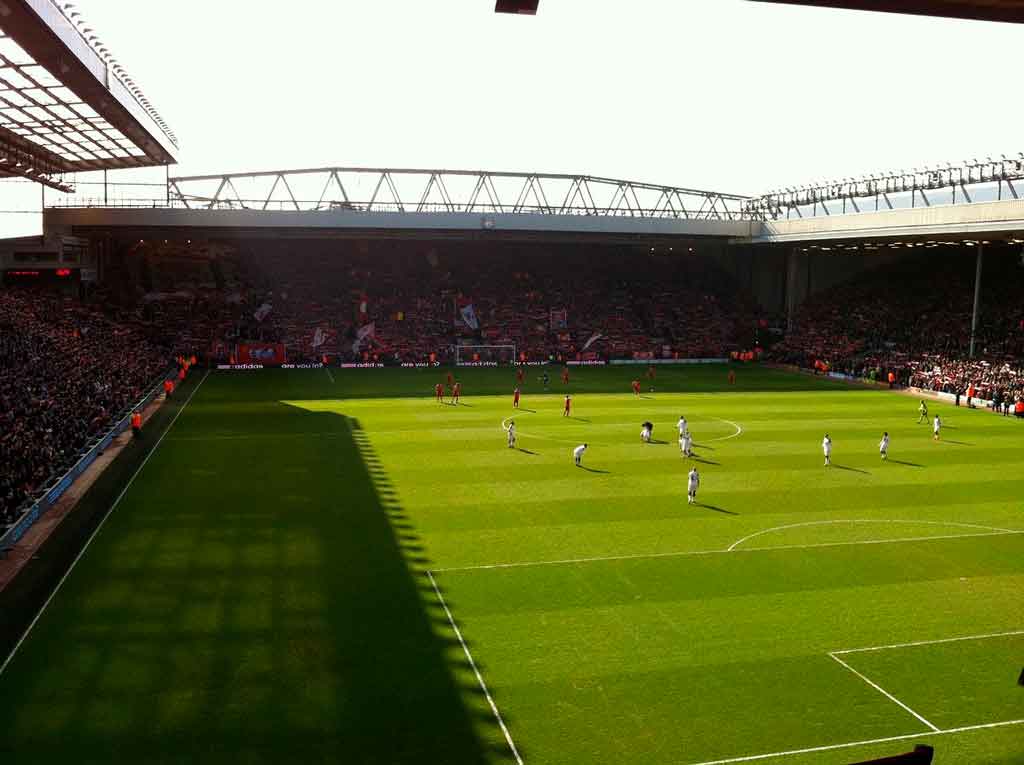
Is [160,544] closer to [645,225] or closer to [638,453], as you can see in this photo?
[638,453]

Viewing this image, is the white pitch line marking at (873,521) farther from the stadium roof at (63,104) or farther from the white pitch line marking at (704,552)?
the stadium roof at (63,104)

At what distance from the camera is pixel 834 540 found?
71.5 ft

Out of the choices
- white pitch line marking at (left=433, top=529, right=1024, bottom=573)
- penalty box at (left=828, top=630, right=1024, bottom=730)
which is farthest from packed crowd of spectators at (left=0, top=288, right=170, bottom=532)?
penalty box at (left=828, top=630, right=1024, bottom=730)

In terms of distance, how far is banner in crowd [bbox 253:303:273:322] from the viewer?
68750 millimetres

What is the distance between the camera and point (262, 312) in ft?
227

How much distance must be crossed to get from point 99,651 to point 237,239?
6414 cm

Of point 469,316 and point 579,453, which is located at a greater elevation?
point 469,316

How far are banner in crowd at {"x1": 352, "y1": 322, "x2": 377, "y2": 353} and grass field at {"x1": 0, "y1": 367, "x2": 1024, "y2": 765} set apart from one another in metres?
35.9

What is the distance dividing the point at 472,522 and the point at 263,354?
4391 centimetres

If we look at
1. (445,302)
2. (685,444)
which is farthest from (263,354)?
(685,444)

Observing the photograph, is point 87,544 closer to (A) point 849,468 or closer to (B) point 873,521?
(B) point 873,521

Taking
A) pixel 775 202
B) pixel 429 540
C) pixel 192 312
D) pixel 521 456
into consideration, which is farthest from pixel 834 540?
pixel 775 202

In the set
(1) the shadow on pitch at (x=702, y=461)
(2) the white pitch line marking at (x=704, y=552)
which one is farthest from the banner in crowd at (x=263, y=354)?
(2) the white pitch line marking at (x=704, y=552)

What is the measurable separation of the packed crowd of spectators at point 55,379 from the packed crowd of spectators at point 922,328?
1610 inches
